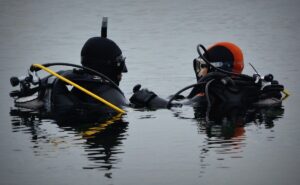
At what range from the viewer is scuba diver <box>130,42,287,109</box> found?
17.6 metres

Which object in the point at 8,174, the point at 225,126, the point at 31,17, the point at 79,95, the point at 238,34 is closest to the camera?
the point at 8,174

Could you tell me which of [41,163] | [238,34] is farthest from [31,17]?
[41,163]

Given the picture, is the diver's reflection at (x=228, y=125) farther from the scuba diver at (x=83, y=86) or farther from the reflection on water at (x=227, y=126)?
the scuba diver at (x=83, y=86)

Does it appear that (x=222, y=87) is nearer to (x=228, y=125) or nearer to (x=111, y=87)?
(x=228, y=125)

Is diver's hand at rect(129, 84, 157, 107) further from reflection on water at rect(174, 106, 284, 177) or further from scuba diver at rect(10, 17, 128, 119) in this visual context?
reflection on water at rect(174, 106, 284, 177)

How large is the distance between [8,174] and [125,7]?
27405 millimetres

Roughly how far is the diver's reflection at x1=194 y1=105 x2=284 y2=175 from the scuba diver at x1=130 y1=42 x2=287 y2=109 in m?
0.18

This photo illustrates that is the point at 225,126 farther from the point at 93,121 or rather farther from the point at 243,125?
the point at 93,121

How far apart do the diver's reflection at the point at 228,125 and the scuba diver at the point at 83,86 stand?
4.57ft

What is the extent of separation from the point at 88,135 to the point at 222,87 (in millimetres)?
2989

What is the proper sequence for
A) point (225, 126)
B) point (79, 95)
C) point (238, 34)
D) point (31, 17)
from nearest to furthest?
point (225, 126) < point (79, 95) < point (238, 34) < point (31, 17)

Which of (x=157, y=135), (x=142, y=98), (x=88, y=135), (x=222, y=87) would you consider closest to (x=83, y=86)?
(x=142, y=98)

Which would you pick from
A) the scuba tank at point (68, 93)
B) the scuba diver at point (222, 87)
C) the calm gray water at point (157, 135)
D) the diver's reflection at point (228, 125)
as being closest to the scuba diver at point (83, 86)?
the scuba tank at point (68, 93)

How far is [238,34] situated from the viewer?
30.5 metres
